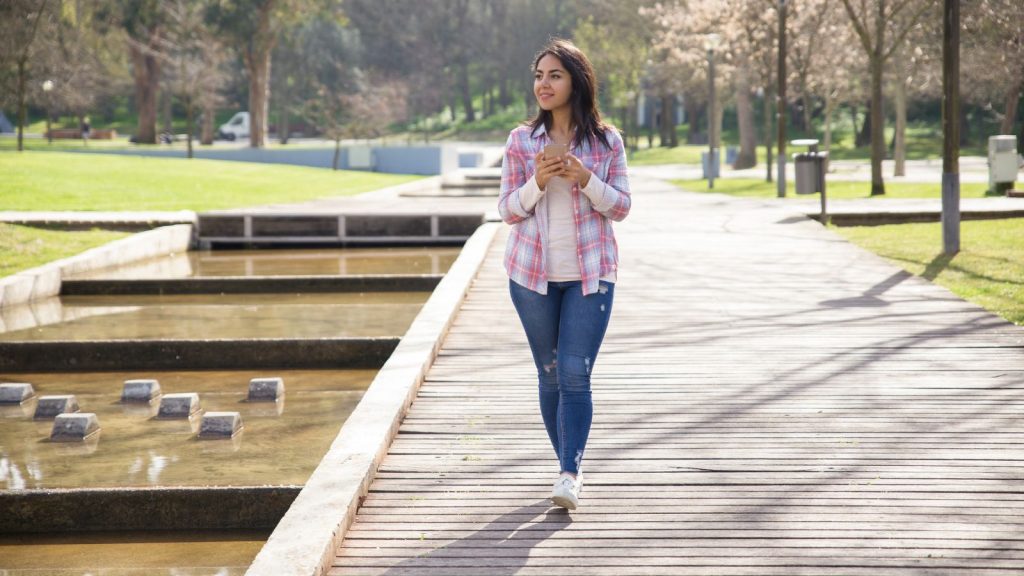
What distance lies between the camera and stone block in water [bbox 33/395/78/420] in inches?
384

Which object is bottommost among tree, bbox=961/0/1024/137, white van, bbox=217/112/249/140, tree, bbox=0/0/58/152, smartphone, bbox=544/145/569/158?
smartphone, bbox=544/145/569/158

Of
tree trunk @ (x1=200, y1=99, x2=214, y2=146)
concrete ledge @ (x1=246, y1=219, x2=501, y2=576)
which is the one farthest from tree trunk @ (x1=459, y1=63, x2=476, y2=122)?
concrete ledge @ (x1=246, y1=219, x2=501, y2=576)

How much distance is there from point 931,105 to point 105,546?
205 ft

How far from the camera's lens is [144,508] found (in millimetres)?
6816

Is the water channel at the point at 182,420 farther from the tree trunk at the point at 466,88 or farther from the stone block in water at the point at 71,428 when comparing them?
the tree trunk at the point at 466,88

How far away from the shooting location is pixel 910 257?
47.0ft

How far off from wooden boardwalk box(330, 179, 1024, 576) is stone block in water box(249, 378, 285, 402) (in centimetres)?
163

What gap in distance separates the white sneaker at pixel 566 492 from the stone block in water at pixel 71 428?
16.7ft

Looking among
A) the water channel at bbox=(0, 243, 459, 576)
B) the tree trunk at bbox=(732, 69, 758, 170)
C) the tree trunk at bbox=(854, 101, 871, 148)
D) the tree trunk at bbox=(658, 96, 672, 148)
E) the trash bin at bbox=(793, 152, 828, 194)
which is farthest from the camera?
the tree trunk at bbox=(658, 96, 672, 148)

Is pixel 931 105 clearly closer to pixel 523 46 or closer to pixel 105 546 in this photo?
pixel 523 46

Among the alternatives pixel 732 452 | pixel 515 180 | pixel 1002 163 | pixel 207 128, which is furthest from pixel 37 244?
pixel 207 128

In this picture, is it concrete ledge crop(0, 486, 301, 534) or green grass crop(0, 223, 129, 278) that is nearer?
concrete ledge crop(0, 486, 301, 534)

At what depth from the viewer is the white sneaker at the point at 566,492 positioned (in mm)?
5008

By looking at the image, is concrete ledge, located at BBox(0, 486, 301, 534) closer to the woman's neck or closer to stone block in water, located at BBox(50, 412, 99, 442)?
stone block in water, located at BBox(50, 412, 99, 442)
